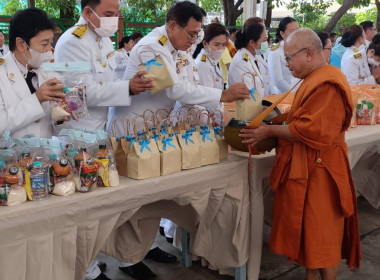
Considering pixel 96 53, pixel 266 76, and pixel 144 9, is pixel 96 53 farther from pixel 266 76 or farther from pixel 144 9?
pixel 144 9

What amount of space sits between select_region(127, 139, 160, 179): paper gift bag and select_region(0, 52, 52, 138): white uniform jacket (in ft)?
1.38

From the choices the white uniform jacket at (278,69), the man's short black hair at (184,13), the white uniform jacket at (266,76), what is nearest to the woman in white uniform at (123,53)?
the white uniform jacket at (278,69)

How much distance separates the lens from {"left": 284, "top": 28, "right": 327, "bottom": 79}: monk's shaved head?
2145mm

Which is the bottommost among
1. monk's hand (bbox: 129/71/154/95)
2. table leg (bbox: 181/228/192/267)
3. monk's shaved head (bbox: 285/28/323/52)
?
table leg (bbox: 181/228/192/267)

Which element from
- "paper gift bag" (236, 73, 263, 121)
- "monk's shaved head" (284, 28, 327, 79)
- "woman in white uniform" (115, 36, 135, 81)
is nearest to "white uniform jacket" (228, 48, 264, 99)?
"paper gift bag" (236, 73, 263, 121)

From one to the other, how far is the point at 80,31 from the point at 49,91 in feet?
1.87

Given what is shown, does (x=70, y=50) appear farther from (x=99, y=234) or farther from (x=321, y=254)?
(x=321, y=254)

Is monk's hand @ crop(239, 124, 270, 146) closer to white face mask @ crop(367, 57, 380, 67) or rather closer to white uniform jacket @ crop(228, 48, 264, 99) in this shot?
white uniform jacket @ crop(228, 48, 264, 99)

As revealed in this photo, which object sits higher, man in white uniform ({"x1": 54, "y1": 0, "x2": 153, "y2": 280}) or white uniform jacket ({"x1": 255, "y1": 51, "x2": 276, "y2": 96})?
man in white uniform ({"x1": 54, "y1": 0, "x2": 153, "y2": 280})

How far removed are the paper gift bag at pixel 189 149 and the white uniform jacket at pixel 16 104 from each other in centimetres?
63

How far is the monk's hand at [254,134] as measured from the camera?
2.25 meters

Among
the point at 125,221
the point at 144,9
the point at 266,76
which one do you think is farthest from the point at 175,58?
the point at 144,9

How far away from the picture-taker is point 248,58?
3844mm

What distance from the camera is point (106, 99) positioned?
236 cm
